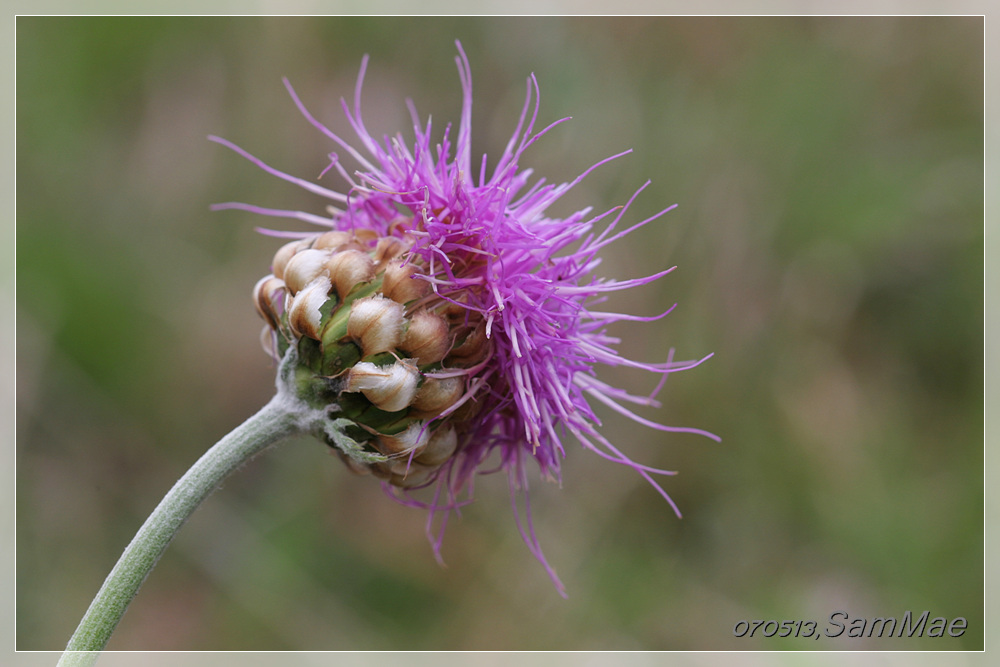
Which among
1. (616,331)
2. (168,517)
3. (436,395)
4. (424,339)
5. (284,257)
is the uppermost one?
(284,257)

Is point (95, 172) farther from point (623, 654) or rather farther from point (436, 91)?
point (623, 654)

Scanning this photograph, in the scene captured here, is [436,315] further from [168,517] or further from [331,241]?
[168,517]

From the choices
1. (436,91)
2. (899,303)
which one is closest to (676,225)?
(899,303)

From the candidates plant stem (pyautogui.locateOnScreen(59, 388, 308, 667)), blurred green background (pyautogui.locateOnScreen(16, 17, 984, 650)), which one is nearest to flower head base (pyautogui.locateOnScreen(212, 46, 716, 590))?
plant stem (pyautogui.locateOnScreen(59, 388, 308, 667))

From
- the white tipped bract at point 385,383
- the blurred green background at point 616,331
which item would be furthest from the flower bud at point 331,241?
the blurred green background at point 616,331

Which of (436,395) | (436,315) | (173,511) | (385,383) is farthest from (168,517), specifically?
(436,315)

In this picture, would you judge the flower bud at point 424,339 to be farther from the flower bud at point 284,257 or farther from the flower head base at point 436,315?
the flower bud at point 284,257
